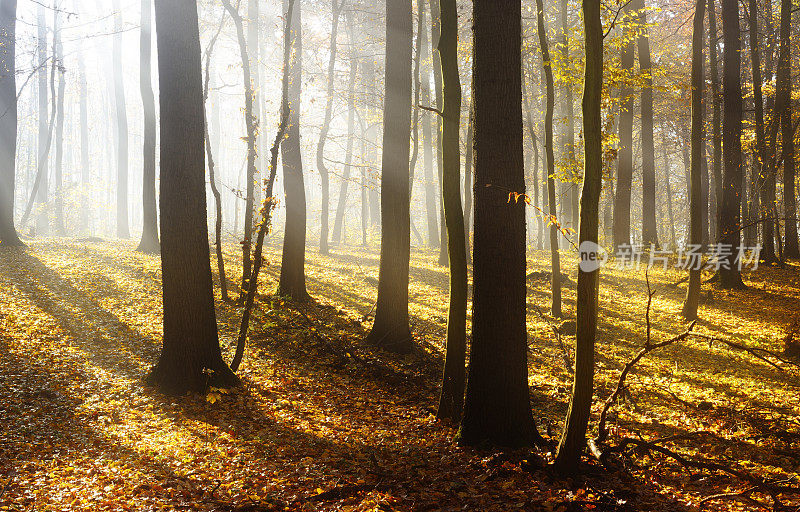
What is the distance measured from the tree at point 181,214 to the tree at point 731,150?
1367cm

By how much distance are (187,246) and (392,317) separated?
3.79m

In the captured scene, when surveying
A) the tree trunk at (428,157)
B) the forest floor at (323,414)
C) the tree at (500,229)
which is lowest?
the forest floor at (323,414)

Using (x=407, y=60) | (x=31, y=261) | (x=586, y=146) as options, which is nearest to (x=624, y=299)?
(x=407, y=60)

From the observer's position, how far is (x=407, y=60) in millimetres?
9328

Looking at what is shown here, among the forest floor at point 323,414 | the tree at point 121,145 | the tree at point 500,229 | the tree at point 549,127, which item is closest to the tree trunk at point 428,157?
the tree at point 549,127

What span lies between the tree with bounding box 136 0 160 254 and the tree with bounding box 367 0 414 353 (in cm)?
→ 927

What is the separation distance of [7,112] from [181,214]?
12.2m

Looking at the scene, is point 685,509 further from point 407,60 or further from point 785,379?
point 407,60

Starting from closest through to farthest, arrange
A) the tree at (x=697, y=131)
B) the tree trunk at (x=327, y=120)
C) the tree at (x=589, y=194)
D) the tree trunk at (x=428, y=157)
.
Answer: the tree at (x=589, y=194) < the tree at (x=697, y=131) < the tree trunk at (x=327, y=120) < the tree trunk at (x=428, y=157)

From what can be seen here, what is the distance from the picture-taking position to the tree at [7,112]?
561 inches

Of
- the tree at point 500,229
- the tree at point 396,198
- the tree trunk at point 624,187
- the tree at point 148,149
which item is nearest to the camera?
the tree at point 500,229

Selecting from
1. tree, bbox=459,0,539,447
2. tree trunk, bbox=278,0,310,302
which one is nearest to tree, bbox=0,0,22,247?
tree trunk, bbox=278,0,310,302

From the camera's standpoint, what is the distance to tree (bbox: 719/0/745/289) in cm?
1386

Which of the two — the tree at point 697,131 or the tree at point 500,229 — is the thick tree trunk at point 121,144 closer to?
the tree at point 500,229
